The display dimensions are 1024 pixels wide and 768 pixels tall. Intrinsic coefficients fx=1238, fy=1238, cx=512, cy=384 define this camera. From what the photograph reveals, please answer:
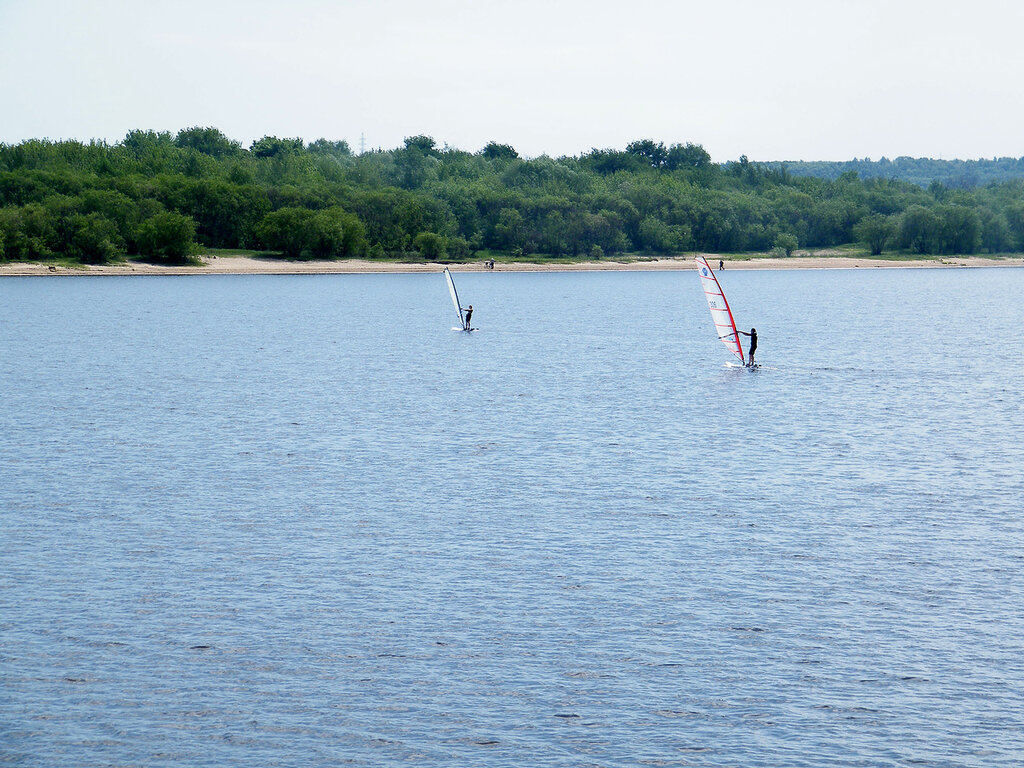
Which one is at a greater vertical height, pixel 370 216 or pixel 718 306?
pixel 370 216

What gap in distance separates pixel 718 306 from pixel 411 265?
10252cm

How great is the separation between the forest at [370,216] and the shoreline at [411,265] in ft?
5.10

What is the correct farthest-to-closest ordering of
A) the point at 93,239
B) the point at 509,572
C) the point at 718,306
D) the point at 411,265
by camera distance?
1. the point at 411,265
2. the point at 93,239
3. the point at 718,306
4. the point at 509,572

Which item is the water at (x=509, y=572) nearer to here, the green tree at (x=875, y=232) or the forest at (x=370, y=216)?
the forest at (x=370, y=216)

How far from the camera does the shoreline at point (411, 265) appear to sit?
13388 centimetres

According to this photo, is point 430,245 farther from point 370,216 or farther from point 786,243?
point 786,243

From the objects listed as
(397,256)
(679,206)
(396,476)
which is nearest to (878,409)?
(396,476)

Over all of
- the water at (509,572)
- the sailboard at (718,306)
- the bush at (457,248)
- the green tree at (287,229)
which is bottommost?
the water at (509,572)

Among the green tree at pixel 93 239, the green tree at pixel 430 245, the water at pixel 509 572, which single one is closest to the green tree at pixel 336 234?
the green tree at pixel 430 245

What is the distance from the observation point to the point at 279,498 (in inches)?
1093

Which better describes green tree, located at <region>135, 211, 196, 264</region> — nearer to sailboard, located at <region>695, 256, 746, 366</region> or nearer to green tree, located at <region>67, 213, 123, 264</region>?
green tree, located at <region>67, 213, 123, 264</region>

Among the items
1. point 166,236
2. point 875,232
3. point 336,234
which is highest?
point 875,232

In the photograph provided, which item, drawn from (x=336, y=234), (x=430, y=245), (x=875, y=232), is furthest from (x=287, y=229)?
(x=875, y=232)

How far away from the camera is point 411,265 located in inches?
6033
